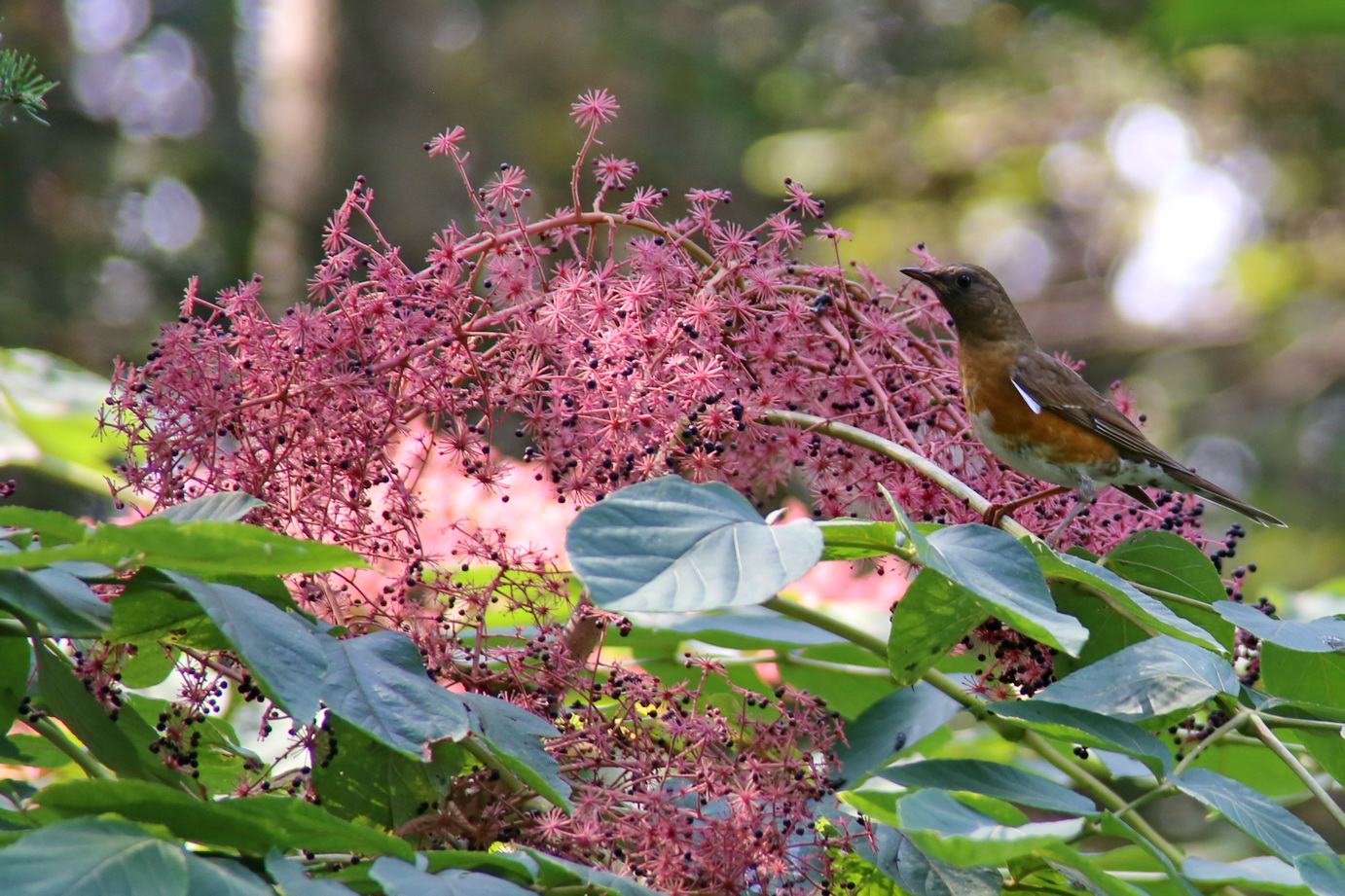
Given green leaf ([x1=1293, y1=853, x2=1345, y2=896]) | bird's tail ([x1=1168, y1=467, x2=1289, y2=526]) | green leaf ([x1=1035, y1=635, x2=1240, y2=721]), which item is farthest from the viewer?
bird's tail ([x1=1168, y1=467, x2=1289, y2=526])

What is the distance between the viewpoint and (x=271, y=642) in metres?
1.30

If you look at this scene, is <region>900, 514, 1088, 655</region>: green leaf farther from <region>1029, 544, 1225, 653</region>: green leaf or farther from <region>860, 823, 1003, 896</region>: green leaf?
<region>860, 823, 1003, 896</region>: green leaf

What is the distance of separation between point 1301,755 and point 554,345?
65.8 inches

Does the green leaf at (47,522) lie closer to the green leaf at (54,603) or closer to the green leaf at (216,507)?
the green leaf at (54,603)

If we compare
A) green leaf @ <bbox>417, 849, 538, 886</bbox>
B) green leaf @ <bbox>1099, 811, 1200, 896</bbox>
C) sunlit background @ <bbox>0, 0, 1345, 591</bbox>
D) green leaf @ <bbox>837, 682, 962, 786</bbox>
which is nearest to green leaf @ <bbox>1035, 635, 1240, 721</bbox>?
green leaf @ <bbox>1099, 811, 1200, 896</bbox>

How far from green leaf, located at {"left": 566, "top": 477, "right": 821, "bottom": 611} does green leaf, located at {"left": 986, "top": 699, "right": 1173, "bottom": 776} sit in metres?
0.36

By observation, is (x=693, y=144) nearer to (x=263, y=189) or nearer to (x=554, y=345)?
(x=263, y=189)

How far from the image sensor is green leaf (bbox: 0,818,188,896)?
1.02 m

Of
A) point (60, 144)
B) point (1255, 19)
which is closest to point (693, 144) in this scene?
point (60, 144)

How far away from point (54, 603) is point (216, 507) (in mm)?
280

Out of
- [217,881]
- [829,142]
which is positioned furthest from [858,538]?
[829,142]

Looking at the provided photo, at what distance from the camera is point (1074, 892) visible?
5.08 feet

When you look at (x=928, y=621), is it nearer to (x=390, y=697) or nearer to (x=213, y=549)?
(x=390, y=697)

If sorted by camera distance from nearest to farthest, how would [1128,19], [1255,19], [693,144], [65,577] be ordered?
[65,577] → [1255,19] → [1128,19] → [693,144]
